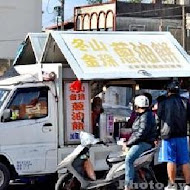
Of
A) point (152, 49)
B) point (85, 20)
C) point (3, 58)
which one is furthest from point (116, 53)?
point (85, 20)

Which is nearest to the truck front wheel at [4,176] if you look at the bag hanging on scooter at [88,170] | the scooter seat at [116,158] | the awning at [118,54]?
the bag hanging on scooter at [88,170]

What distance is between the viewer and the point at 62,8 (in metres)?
33.8

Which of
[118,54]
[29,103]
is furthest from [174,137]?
[29,103]

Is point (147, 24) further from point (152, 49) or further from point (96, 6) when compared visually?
point (152, 49)

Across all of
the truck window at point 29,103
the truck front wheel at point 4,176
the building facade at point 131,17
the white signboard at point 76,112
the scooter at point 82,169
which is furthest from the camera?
the building facade at point 131,17

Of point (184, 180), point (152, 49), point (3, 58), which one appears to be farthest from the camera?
point (3, 58)

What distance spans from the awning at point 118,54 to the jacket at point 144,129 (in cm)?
123

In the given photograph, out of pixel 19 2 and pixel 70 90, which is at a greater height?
pixel 19 2

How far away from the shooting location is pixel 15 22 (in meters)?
27.4

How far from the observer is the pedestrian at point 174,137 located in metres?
8.21

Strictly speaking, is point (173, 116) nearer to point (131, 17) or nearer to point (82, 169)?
point (82, 169)

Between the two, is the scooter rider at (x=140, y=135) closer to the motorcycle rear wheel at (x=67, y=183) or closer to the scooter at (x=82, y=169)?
the scooter at (x=82, y=169)

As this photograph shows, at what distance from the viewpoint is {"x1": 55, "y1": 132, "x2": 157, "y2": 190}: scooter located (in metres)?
8.34

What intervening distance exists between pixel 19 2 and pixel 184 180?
20.2 m
